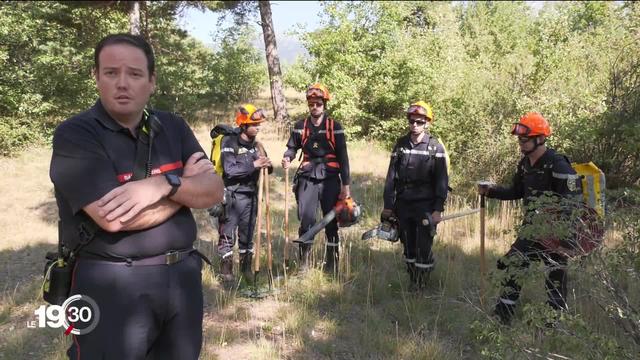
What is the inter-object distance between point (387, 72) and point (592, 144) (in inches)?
267

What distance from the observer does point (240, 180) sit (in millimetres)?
5523

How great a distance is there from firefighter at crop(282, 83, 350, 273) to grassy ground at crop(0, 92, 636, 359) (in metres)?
0.38

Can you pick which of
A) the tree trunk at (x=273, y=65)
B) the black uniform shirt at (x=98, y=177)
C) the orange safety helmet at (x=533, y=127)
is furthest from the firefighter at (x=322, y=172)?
the tree trunk at (x=273, y=65)

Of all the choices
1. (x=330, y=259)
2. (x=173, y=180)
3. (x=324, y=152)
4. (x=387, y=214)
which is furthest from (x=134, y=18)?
(x=173, y=180)

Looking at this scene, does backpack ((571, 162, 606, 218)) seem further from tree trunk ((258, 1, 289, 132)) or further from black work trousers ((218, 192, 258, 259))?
tree trunk ((258, 1, 289, 132))

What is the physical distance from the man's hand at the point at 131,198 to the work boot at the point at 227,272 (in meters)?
3.63

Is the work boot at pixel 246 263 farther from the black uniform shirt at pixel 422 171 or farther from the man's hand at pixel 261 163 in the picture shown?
the black uniform shirt at pixel 422 171

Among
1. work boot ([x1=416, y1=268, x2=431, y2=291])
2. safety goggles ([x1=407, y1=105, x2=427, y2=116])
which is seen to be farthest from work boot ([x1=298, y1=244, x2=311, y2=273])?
safety goggles ([x1=407, y1=105, x2=427, y2=116])

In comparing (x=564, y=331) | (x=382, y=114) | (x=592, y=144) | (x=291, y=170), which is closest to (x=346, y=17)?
(x=382, y=114)

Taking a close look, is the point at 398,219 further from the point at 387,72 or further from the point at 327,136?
the point at 387,72

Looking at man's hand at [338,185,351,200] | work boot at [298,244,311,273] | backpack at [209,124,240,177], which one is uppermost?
backpack at [209,124,240,177]

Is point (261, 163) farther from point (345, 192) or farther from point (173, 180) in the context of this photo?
point (173, 180)

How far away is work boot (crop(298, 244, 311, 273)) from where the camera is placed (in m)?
5.62

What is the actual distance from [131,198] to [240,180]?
3671mm
